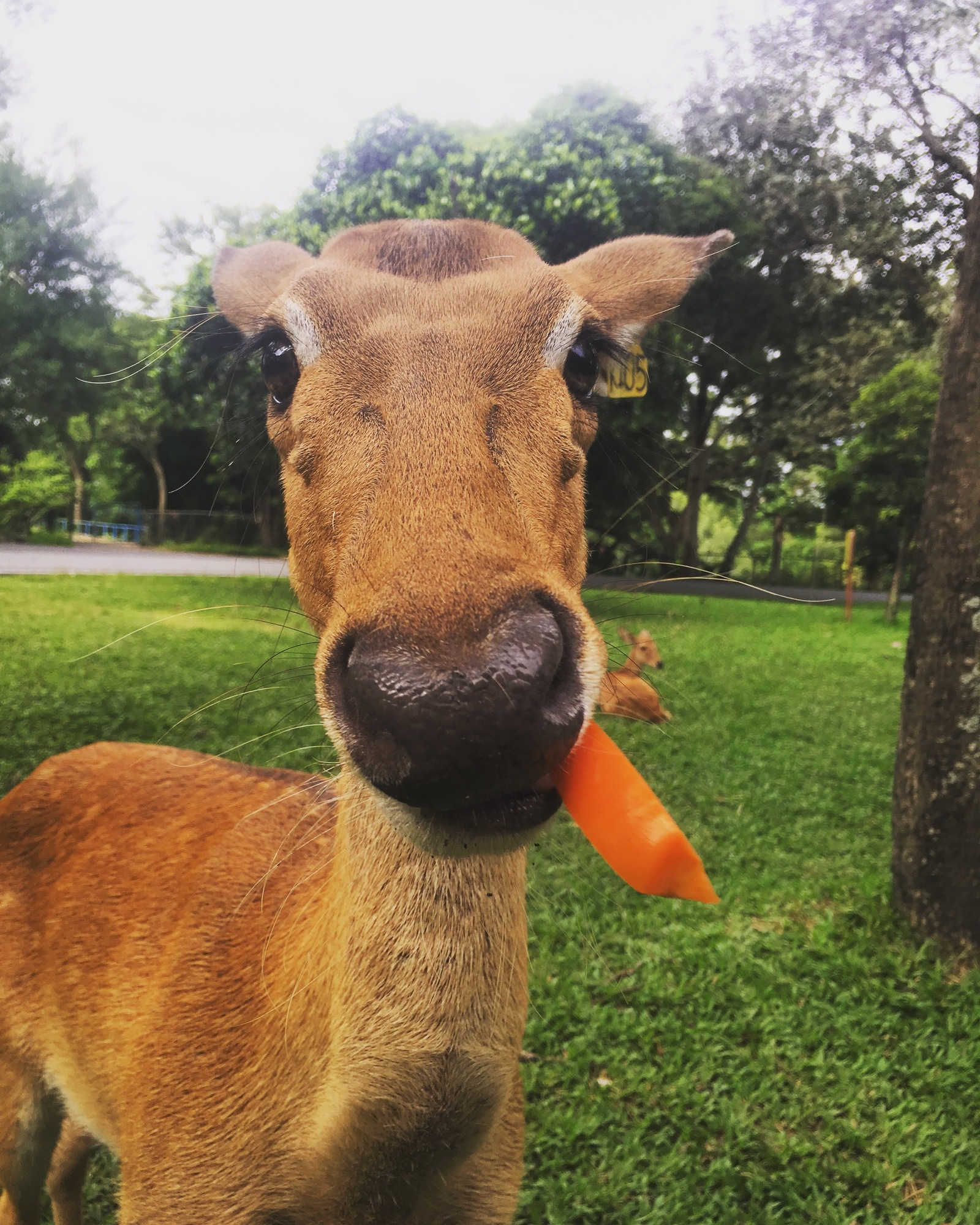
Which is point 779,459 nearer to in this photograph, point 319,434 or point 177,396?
point 177,396

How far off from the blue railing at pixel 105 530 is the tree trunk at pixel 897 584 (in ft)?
15.0

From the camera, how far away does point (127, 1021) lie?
1.07 meters

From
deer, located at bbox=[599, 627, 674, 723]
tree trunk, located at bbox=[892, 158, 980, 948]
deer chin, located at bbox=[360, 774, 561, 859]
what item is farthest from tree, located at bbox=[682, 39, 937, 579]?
deer chin, located at bbox=[360, 774, 561, 859]

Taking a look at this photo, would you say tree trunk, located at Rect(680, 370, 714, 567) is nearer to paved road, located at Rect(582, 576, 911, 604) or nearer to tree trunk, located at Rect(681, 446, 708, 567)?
tree trunk, located at Rect(681, 446, 708, 567)

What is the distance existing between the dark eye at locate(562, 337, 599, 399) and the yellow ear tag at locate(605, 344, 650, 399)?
0.43ft

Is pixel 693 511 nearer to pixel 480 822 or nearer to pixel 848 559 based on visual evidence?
pixel 480 822

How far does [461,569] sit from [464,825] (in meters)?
0.21

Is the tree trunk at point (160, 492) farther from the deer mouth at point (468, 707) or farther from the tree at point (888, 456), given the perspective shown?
the tree at point (888, 456)

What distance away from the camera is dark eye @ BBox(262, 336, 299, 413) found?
2.94ft

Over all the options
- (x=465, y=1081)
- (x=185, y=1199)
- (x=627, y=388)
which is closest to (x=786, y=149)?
(x=627, y=388)

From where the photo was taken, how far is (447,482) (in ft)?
2.07

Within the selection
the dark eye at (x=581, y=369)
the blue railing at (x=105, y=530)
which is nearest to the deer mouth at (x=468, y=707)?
the dark eye at (x=581, y=369)

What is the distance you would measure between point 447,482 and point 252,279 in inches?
23.8

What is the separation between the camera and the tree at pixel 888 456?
3.31 metres
